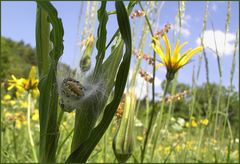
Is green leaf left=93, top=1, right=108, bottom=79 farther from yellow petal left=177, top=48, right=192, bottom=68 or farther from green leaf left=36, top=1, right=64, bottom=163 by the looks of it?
yellow petal left=177, top=48, right=192, bottom=68

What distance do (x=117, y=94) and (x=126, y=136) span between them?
8.7 inches

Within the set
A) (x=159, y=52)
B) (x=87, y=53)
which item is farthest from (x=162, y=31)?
(x=87, y=53)

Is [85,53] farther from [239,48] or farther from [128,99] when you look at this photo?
[239,48]

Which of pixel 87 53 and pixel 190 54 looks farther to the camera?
pixel 190 54

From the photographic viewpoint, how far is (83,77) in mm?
555

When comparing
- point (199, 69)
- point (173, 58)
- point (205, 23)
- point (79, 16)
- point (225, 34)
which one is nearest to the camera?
point (173, 58)

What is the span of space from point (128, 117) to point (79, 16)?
45.9 inches

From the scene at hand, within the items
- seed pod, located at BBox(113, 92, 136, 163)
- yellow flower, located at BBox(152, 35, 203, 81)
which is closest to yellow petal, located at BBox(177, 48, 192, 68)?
yellow flower, located at BBox(152, 35, 203, 81)

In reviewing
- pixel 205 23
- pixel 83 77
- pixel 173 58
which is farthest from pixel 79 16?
pixel 83 77

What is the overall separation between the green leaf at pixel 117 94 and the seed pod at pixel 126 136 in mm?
182

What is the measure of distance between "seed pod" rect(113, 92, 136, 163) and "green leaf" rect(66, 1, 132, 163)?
0.60 ft

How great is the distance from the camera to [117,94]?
469mm

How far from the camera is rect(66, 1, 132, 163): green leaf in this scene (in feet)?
1.46

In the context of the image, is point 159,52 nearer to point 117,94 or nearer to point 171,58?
point 171,58
